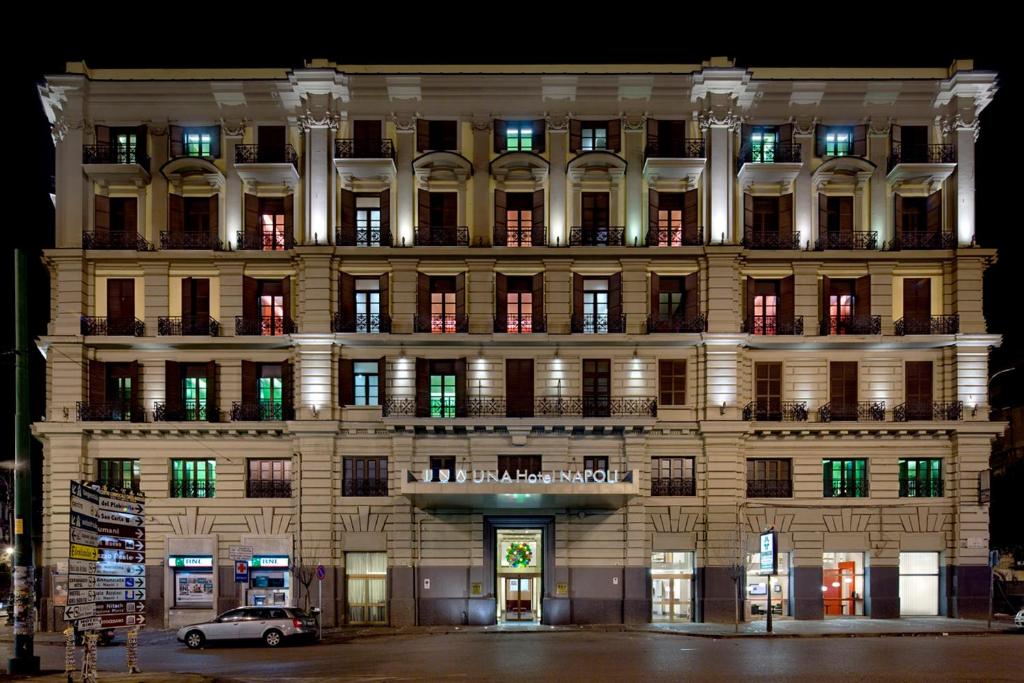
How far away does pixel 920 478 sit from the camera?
46.1 m

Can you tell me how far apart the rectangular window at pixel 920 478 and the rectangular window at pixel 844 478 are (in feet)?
6.12

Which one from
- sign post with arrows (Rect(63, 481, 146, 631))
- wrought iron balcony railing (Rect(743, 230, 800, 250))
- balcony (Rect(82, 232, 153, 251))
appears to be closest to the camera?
sign post with arrows (Rect(63, 481, 146, 631))

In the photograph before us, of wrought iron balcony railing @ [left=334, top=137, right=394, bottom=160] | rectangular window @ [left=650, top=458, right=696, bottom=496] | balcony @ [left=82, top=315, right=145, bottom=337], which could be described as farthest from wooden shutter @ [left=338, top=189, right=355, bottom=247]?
rectangular window @ [left=650, top=458, right=696, bottom=496]

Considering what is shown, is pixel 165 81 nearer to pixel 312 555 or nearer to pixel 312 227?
pixel 312 227

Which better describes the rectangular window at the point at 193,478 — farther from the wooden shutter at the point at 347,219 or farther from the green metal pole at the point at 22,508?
the green metal pole at the point at 22,508

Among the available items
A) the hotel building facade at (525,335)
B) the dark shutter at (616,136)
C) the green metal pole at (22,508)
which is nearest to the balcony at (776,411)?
the hotel building facade at (525,335)

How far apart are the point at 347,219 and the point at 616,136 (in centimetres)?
1362

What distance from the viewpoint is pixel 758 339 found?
4594 cm

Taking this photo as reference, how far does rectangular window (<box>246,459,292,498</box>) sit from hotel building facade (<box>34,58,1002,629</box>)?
25cm

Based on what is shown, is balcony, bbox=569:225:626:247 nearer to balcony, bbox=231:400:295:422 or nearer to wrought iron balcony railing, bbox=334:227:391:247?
wrought iron balcony railing, bbox=334:227:391:247

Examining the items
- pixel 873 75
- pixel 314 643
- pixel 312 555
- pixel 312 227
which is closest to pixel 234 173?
pixel 312 227

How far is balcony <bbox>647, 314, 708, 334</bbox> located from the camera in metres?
45.3

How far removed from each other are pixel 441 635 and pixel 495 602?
485 centimetres

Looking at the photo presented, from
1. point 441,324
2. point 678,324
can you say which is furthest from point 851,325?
point 441,324
